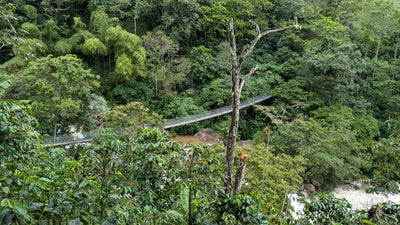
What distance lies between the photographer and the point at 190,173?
90.5 inches

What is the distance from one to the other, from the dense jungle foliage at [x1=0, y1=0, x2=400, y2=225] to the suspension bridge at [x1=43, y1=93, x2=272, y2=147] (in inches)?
15.5

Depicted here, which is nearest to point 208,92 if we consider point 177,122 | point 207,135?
point 207,135

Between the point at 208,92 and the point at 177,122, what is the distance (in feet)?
12.2

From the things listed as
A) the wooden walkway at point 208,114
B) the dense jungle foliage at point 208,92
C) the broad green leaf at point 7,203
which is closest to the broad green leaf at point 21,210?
the broad green leaf at point 7,203

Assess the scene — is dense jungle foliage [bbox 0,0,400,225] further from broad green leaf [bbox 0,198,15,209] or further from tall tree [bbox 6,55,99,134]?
broad green leaf [bbox 0,198,15,209]

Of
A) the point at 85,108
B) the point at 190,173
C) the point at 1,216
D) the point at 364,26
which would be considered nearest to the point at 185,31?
the point at 85,108

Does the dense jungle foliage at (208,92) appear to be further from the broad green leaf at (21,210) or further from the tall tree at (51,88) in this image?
the broad green leaf at (21,210)

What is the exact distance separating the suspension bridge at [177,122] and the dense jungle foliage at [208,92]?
1.29ft

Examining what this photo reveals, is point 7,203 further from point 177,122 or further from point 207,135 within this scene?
point 207,135

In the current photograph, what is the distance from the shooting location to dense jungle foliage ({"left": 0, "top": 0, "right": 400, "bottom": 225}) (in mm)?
2164

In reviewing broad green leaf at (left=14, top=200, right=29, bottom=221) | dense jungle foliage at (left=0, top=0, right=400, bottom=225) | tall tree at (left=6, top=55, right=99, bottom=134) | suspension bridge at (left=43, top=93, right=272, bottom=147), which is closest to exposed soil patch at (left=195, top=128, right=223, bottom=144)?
dense jungle foliage at (left=0, top=0, right=400, bottom=225)

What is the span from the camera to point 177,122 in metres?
11.9

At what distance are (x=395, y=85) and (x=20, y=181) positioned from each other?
1692 cm

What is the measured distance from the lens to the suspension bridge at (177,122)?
8659 millimetres
